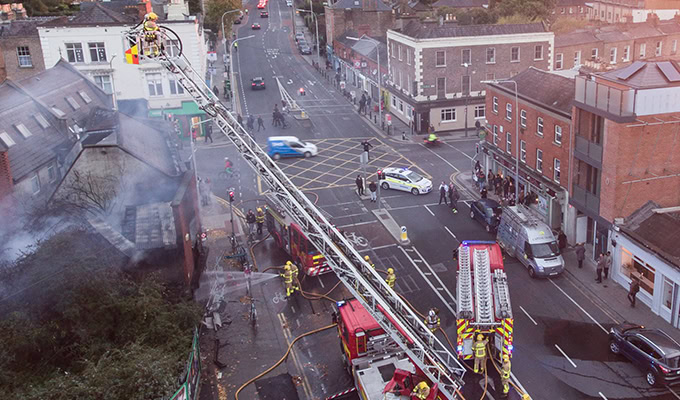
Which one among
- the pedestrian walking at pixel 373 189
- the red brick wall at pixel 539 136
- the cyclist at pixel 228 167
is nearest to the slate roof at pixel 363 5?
the cyclist at pixel 228 167

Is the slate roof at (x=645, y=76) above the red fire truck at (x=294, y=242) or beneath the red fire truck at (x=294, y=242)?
above

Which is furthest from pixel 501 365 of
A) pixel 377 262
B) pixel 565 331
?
pixel 377 262

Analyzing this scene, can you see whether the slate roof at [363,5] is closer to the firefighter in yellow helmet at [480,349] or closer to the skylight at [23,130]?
the skylight at [23,130]

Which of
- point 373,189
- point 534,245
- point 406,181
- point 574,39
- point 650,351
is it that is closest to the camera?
point 650,351

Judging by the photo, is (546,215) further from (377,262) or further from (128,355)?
(128,355)

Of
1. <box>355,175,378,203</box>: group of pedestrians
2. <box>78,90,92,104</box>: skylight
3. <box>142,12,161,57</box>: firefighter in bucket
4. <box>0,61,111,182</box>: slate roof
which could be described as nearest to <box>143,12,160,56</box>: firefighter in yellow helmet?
<box>142,12,161,57</box>: firefighter in bucket

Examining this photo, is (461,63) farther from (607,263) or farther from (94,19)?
(94,19)

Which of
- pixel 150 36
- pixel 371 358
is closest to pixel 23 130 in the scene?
pixel 150 36
